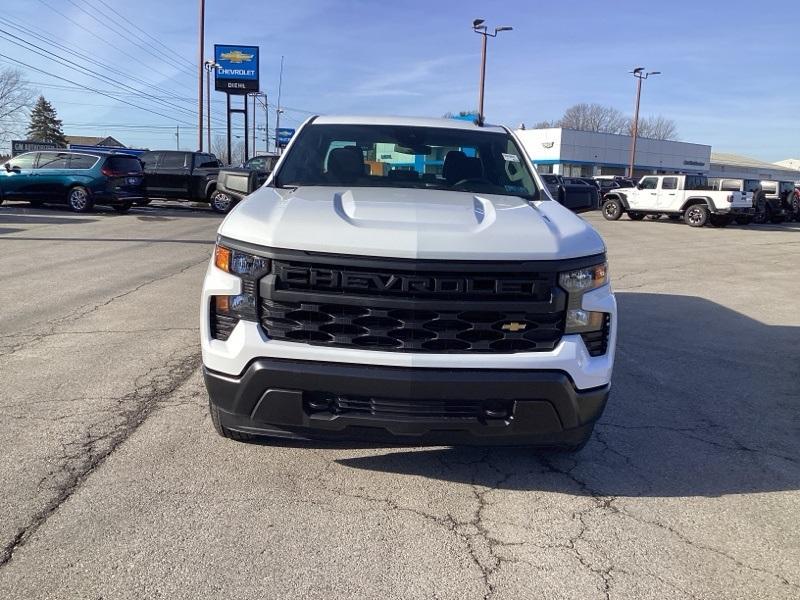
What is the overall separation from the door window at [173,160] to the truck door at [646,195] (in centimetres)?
1708

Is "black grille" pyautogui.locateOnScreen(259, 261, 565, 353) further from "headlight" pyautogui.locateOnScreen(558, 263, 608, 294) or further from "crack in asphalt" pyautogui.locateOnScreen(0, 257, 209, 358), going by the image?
"crack in asphalt" pyautogui.locateOnScreen(0, 257, 209, 358)

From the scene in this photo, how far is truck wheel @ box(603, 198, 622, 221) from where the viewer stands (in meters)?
26.7

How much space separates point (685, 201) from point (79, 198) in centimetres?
2062

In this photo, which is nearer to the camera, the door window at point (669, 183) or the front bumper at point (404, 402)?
the front bumper at point (404, 402)

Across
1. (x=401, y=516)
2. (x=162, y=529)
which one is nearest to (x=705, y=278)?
(x=401, y=516)

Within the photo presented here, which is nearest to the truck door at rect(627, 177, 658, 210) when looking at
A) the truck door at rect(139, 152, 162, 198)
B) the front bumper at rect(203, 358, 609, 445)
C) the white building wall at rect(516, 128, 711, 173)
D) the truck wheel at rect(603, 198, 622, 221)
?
the truck wheel at rect(603, 198, 622, 221)

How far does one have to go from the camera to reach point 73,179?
739 inches

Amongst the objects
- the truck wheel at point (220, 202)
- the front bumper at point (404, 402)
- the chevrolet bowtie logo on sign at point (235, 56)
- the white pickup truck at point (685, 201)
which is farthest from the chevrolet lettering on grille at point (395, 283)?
the chevrolet bowtie logo on sign at point (235, 56)

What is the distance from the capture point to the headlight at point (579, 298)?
3053 millimetres

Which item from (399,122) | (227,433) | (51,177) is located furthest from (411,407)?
(51,177)

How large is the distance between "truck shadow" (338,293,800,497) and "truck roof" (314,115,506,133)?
234cm

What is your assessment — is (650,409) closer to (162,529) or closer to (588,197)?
(588,197)

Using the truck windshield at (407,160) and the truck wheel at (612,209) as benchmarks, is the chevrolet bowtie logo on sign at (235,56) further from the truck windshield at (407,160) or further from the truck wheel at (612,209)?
the truck windshield at (407,160)

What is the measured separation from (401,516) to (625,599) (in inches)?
41.3
